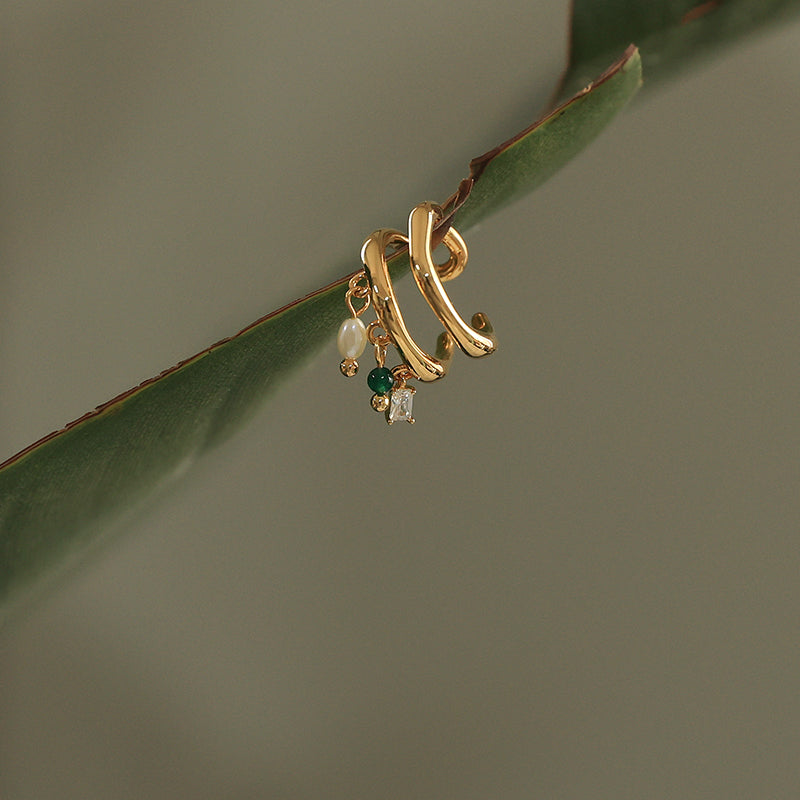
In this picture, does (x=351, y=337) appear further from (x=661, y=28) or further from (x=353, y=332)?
(x=661, y=28)

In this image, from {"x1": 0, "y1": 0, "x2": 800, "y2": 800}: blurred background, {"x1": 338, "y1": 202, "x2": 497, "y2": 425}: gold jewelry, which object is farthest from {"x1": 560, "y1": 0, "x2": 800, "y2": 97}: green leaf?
{"x1": 0, "y1": 0, "x2": 800, "y2": 800}: blurred background

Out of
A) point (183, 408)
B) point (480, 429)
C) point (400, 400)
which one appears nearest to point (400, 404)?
point (400, 400)

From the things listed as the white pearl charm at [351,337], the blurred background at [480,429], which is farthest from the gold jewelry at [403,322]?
the blurred background at [480,429]

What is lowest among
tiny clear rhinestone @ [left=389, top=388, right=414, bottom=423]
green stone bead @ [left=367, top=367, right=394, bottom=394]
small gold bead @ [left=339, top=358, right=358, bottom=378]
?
tiny clear rhinestone @ [left=389, top=388, right=414, bottom=423]

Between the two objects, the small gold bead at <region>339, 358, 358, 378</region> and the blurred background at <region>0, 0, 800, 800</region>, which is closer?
the small gold bead at <region>339, 358, 358, 378</region>

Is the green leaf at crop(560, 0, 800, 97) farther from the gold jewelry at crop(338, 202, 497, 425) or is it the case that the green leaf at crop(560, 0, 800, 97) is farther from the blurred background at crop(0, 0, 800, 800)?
the blurred background at crop(0, 0, 800, 800)

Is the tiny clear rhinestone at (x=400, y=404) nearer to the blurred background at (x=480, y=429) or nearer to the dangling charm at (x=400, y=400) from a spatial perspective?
the dangling charm at (x=400, y=400)

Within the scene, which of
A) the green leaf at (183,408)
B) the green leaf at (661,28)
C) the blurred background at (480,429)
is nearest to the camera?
the green leaf at (183,408)

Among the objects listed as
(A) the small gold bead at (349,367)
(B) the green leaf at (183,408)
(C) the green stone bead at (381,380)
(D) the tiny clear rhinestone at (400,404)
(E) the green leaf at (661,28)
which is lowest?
(B) the green leaf at (183,408)
